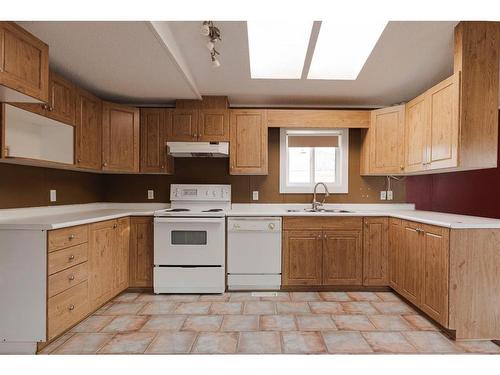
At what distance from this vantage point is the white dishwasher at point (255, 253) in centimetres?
325

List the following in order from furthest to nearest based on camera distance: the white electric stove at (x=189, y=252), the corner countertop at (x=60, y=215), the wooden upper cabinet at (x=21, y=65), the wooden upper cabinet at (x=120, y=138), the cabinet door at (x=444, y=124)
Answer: the wooden upper cabinet at (x=120, y=138) → the white electric stove at (x=189, y=252) → the cabinet door at (x=444, y=124) → the corner countertop at (x=60, y=215) → the wooden upper cabinet at (x=21, y=65)

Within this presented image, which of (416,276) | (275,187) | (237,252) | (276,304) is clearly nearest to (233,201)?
(275,187)

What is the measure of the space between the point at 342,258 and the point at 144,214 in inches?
87.8

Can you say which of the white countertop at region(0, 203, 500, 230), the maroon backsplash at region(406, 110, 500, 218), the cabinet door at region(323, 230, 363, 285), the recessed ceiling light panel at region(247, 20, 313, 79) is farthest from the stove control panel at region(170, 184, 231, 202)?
the maroon backsplash at region(406, 110, 500, 218)

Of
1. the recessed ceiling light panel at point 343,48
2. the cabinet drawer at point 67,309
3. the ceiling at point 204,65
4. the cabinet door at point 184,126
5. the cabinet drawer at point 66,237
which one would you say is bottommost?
the cabinet drawer at point 67,309

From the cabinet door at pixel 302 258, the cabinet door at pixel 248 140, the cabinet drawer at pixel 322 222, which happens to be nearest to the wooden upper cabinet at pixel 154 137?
the cabinet door at pixel 248 140

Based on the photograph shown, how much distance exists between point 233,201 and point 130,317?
180cm

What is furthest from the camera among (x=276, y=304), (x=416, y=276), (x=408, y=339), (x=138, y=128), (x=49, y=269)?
(x=138, y=128)

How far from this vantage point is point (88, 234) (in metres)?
2.53

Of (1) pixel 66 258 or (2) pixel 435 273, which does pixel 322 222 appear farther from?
(1) pixel 66 258

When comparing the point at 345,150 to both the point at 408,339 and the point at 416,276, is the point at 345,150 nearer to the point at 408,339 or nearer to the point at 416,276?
the point at 416,276

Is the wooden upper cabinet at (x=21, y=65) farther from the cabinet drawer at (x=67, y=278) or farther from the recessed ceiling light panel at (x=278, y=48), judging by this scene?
the recessed ceiling light panel at (x=278, y=48)

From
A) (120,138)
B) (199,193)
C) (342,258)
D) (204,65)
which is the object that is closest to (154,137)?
(120,138)

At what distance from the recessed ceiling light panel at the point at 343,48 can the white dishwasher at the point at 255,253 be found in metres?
1.64
